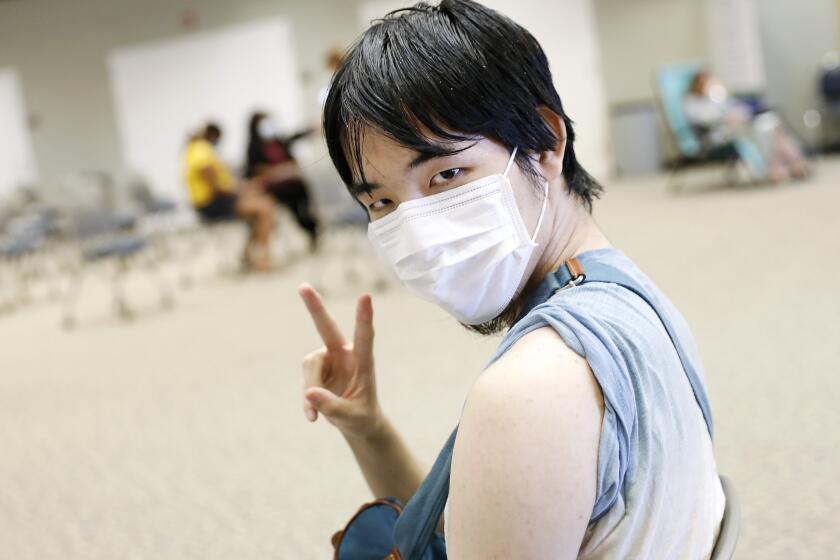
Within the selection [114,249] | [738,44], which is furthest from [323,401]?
[738,44]

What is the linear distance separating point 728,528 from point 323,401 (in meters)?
0.46

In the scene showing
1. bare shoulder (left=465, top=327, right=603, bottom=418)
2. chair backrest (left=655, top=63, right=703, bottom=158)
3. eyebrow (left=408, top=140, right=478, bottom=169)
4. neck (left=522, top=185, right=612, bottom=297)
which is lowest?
chair backrest (left=655, top=63, right=703, bottom=158)

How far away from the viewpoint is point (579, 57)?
1100 centimetres

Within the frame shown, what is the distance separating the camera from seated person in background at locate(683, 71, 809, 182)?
25.3 ft

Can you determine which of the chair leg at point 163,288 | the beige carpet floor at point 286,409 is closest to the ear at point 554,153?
the beige carpet floor at point 286,409

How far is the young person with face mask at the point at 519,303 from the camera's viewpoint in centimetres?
64

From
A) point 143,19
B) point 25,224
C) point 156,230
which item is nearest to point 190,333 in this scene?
point 25,224

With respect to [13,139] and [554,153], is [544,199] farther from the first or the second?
[13,139]

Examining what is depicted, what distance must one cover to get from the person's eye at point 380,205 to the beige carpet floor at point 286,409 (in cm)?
132

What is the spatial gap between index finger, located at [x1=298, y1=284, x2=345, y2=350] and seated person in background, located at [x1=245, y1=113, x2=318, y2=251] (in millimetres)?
6234

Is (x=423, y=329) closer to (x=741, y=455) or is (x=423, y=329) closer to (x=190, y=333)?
(x=190, y=333)

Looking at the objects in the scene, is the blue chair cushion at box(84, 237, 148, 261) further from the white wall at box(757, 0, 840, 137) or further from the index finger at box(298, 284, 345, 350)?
the white wall at box(757, 0, 840, 137)

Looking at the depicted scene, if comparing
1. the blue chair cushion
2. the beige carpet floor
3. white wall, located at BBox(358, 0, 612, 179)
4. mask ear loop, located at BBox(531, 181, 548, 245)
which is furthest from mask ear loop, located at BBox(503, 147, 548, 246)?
white wall, located at BBox(358, 0, 612, 179)

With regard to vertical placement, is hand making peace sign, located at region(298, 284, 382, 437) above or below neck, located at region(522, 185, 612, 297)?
below
